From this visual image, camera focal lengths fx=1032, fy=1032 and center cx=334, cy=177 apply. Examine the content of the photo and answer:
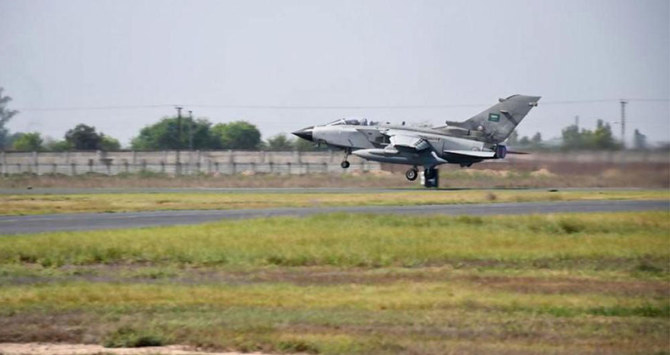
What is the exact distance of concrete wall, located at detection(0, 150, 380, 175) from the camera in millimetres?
83144

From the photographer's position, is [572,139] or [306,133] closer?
[572,139]

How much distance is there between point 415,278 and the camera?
2355 centimetres

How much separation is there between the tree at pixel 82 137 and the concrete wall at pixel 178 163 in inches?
778

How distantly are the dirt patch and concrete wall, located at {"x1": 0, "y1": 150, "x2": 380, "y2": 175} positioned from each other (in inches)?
2492

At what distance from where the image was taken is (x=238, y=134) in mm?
141500

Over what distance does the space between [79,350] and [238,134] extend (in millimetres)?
126360

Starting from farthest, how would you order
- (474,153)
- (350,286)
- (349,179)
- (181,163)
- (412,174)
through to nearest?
(181,163)
(349,179)
(412,174)
(474,153)
(350,286)

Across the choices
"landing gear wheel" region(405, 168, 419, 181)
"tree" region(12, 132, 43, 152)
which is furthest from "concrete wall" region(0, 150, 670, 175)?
"tree" region(12, 132, 43, 152)

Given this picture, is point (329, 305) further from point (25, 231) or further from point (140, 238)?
point (25, 231)

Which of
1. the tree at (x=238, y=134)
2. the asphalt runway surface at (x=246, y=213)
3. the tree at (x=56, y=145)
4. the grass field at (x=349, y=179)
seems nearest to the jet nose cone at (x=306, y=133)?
the grass field at (x=349, y=179)

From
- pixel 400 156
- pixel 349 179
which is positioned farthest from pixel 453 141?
pixel 349 179

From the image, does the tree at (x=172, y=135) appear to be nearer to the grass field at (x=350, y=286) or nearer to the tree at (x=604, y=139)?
the tree at (x=604, y=139)

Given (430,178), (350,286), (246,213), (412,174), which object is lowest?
(350,286)

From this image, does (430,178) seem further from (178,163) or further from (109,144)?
(109,144)
